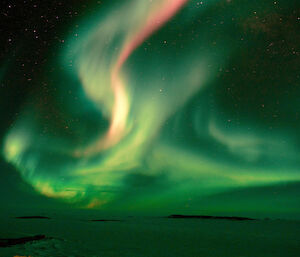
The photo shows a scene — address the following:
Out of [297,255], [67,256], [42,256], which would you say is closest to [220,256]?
[297,255]

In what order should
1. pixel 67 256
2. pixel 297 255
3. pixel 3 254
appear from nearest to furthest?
pixel 3 254 → pixel 67 256 → pixel 297 255

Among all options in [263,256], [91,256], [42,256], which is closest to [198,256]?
[263,256]

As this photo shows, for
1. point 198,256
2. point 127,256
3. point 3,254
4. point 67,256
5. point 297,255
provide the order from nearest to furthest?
1. point 3,254
2. point 67,256
3. point 127,256
4. point 198,256
5. point 297,255

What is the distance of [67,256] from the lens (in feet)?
44.9

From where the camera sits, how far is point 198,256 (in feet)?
56.6

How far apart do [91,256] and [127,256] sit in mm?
2105

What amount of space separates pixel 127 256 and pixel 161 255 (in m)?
1.99

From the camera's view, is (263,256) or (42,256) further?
(263,256)

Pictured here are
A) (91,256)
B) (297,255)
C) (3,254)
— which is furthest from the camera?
(297,255)

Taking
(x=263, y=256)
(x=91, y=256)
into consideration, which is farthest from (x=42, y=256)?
(x=263, y=256)

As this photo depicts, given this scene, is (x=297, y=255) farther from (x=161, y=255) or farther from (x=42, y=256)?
(x=42, y=256)

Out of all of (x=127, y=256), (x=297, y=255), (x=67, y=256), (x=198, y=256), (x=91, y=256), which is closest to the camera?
(x=67, y=256)

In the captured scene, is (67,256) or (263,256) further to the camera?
(263,256)

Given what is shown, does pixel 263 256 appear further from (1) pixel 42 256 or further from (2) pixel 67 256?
(1) pixel 42 256
